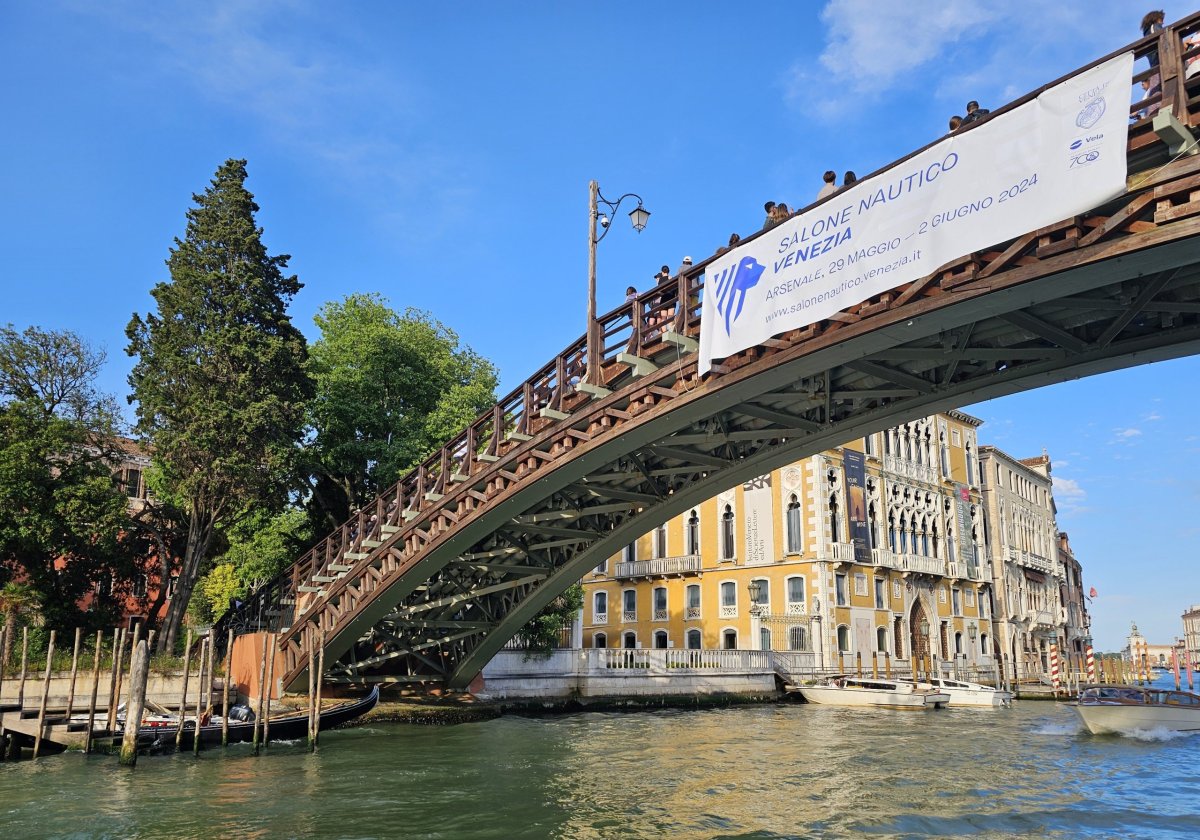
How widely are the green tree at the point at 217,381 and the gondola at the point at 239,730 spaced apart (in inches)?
254

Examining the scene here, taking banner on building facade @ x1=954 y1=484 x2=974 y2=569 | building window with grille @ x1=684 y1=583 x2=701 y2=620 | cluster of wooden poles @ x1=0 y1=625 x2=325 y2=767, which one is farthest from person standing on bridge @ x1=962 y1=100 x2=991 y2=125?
banner on building facade @ x1=954 y1=484 x2=974 y2=569

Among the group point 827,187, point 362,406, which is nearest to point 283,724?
point 362,406

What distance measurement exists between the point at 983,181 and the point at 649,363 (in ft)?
17.3

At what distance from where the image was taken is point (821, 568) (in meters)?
33.5

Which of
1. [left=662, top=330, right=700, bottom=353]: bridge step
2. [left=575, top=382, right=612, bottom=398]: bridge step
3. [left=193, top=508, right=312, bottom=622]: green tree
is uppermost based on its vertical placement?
[left=662, top=330, right=700, bottom=353]: bridge step

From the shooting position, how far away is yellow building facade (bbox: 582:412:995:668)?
33812 mm

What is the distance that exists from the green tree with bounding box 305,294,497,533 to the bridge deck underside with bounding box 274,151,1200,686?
5746mm

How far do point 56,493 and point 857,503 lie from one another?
26246 mm

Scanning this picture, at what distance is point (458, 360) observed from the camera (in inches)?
1176

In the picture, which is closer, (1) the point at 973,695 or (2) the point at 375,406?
(2) the point at 375,406

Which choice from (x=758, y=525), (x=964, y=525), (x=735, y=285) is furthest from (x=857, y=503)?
(x=735, y=285)

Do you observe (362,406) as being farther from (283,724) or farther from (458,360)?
(283,724)

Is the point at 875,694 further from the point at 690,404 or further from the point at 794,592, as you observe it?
the point at 690,404

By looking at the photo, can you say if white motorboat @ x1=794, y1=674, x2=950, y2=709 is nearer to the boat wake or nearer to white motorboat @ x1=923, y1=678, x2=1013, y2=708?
white motorboat @ x1=923, y1=678, x2=1013, y2=708
